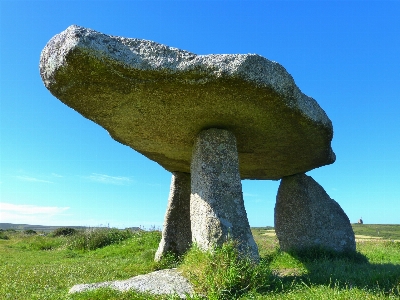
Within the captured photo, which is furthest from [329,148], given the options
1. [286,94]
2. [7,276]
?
[7,276]

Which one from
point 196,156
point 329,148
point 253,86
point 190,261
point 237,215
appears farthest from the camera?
point 329,148

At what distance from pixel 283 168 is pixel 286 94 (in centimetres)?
448

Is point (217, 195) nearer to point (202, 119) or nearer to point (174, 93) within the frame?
point (202, 119)

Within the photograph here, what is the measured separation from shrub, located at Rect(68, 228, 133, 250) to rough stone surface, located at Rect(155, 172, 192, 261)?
7301mm

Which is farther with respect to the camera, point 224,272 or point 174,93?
point 174,93

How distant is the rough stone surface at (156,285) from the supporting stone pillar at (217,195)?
0.85 meters

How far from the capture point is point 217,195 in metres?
Result: 7.25

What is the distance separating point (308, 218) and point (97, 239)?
33.3 ft

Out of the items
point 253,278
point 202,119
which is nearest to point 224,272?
point 253,278

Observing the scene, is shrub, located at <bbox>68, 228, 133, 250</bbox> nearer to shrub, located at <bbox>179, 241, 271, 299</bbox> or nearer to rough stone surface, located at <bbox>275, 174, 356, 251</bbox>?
rough stone surface, located at <bbox>275, 174, 356, 251</bbox>

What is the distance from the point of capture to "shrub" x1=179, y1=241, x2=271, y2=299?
228 inches

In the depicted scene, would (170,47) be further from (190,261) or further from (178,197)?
(178,197)

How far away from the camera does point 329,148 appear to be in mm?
9617

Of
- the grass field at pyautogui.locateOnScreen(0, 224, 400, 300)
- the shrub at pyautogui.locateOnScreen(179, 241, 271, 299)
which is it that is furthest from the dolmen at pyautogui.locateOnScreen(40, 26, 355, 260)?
the grass field at pyautogui.locateOnScreen(0, 224, 400, 300)
